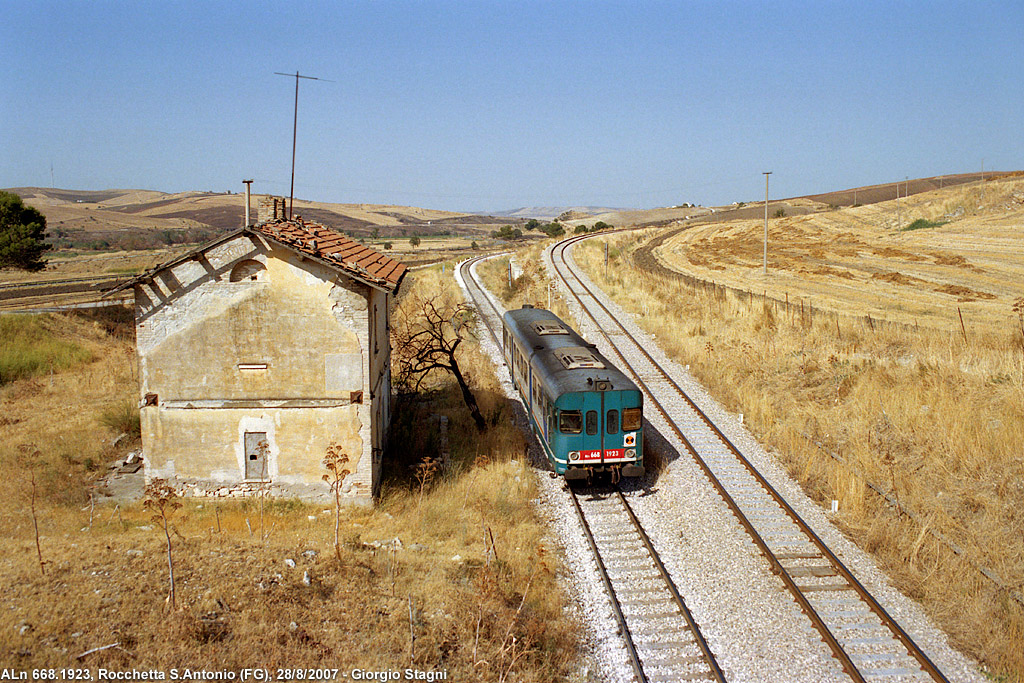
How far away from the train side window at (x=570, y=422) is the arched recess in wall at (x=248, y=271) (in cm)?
663

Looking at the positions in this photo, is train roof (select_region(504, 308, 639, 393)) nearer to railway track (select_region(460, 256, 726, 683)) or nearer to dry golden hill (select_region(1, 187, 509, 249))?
railway track (select_region(460, 256, 726, 683))

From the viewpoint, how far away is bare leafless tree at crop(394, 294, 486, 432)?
63.4ft

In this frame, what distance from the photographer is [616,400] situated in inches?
565

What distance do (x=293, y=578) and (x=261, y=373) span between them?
508cm

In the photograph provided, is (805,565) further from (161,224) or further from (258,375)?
(161,224)

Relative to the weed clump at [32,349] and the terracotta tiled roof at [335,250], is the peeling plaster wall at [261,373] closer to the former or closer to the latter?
the terracotta tiled roof at [335,250]

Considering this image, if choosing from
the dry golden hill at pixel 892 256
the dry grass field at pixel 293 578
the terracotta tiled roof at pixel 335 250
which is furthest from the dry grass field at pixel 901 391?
the terracotta tiled roof at pixel 335 250

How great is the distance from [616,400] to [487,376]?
33.7 feet

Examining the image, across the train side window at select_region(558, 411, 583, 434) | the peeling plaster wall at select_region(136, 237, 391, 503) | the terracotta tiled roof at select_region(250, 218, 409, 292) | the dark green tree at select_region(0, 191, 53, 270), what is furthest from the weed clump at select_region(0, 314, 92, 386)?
the train side window at select_region(558, 411, 583, 434)

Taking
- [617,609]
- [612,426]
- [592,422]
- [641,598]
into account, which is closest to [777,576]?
[641,598]

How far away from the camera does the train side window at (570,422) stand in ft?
46.5

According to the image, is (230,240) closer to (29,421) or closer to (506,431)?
(506,431)

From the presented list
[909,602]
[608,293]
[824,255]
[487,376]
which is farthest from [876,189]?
[909,602]

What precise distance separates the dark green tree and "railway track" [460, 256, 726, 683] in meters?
44.6
